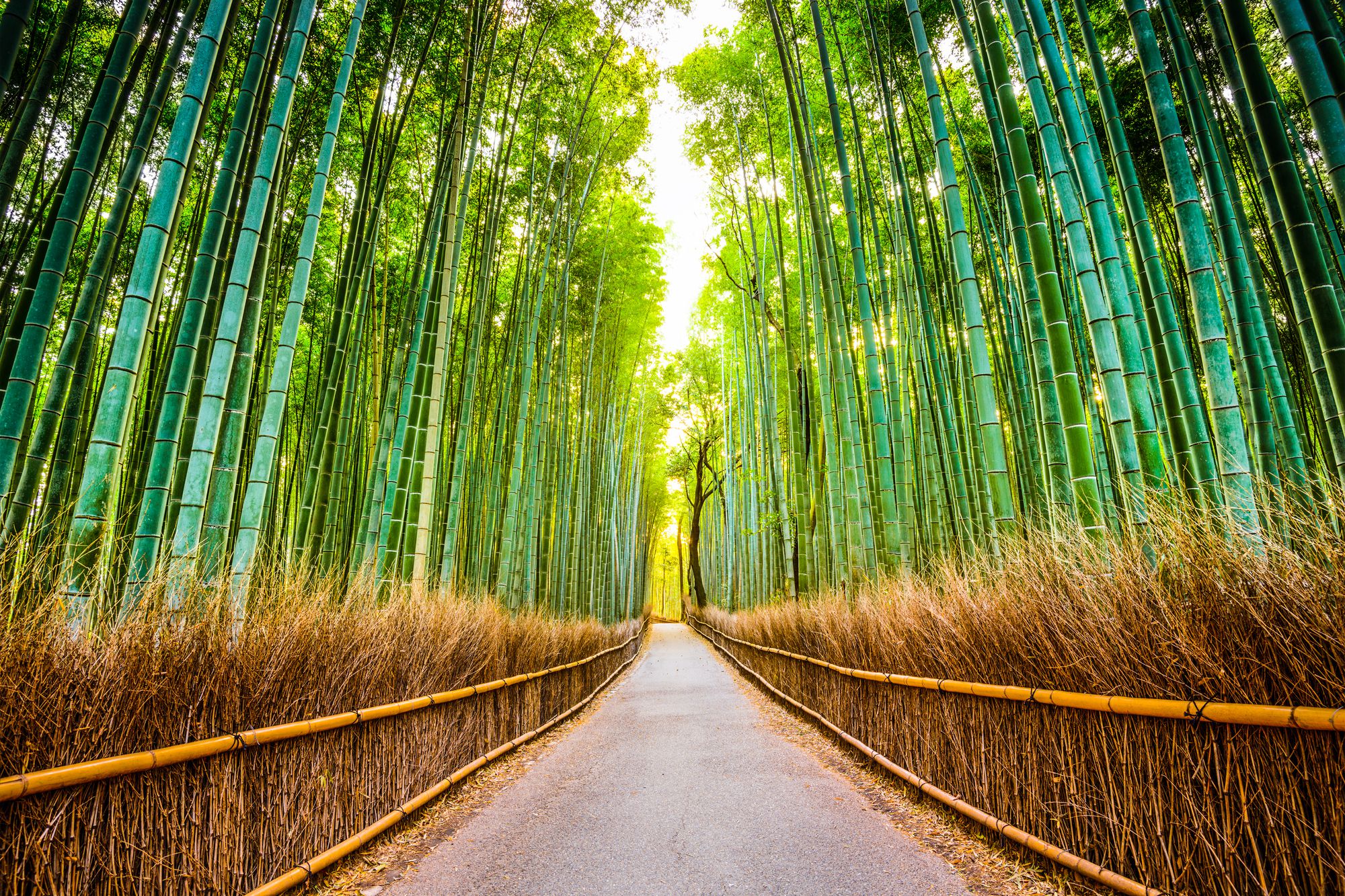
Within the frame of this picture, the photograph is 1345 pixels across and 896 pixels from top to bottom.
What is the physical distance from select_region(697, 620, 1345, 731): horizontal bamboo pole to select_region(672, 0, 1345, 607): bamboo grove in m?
0.34

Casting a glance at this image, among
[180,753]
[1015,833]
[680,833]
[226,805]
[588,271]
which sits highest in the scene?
[588,271]

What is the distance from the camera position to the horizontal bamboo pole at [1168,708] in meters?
1.02

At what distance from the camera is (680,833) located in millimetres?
2133

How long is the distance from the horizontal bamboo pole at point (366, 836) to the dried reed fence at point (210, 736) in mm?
43

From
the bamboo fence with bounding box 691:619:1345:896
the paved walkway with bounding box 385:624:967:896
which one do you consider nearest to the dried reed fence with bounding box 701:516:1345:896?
the bamboo fence with bounding box 691:619:1345:896

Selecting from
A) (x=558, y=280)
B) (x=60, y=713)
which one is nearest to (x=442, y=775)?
(x=60, y=713)

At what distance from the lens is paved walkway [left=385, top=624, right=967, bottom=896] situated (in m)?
1.72

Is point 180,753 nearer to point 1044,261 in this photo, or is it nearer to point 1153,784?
point 1153,784

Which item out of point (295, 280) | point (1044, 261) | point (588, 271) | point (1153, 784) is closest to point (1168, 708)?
point (1153, 784)

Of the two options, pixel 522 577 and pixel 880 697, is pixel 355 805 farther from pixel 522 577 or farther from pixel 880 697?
pixel 522 577

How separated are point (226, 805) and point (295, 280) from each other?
1808 mm

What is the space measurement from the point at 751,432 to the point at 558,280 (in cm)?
377

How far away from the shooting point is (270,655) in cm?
165

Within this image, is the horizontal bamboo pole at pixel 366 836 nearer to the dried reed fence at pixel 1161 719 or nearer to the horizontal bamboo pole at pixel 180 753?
the horizontal bamboo pole at pixel 180 753
